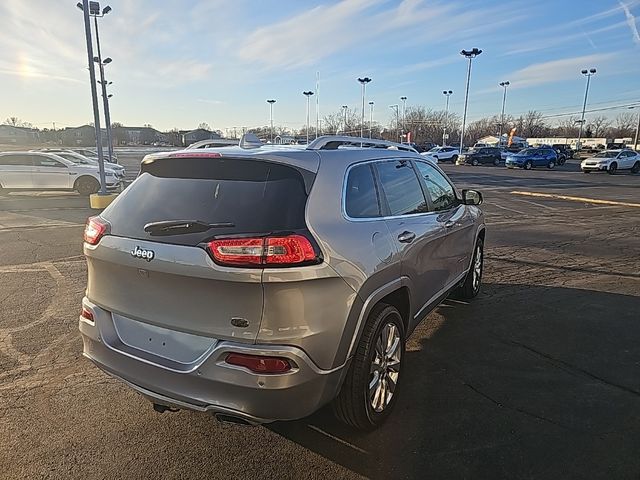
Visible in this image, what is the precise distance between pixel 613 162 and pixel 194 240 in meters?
39.8

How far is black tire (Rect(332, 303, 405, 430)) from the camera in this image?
280 centimetres

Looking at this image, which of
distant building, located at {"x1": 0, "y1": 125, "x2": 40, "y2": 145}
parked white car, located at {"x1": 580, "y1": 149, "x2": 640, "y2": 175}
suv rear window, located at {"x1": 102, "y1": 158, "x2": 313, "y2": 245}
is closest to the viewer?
suv rear window, located at {"x1": 102, "y1": 158, "x2": 313, "y2": 245}

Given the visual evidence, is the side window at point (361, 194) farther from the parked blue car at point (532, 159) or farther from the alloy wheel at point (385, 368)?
the parked blue car at point (532, 159)

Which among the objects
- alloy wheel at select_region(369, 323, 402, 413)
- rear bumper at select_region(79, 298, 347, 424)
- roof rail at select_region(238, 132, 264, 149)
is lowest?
alloy wheel at select_region(369, 323, 402, 413)

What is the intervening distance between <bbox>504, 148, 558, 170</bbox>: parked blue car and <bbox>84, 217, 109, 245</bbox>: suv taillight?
140 feet

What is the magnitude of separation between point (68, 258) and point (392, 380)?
6.10 metres

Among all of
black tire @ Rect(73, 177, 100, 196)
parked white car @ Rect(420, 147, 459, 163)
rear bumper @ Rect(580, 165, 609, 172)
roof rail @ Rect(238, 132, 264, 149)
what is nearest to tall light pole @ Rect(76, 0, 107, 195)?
black tire @ Rect(73, 177, 100, 196)

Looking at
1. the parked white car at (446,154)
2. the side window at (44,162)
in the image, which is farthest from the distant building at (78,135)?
the side window at (44,162)

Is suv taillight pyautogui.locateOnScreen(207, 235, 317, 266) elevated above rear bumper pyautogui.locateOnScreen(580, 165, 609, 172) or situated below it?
above

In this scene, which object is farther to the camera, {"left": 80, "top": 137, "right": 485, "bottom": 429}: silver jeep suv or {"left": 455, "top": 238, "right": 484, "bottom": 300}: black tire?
{"left": 455, "top": 238, "right": 484, "bottom": 300}: black tire

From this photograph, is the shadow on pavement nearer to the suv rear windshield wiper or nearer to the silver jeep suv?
the silver jeep suv

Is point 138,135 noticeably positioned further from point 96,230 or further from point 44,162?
point 96,230

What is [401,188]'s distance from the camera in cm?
365

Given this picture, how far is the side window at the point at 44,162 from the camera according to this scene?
16533mm
